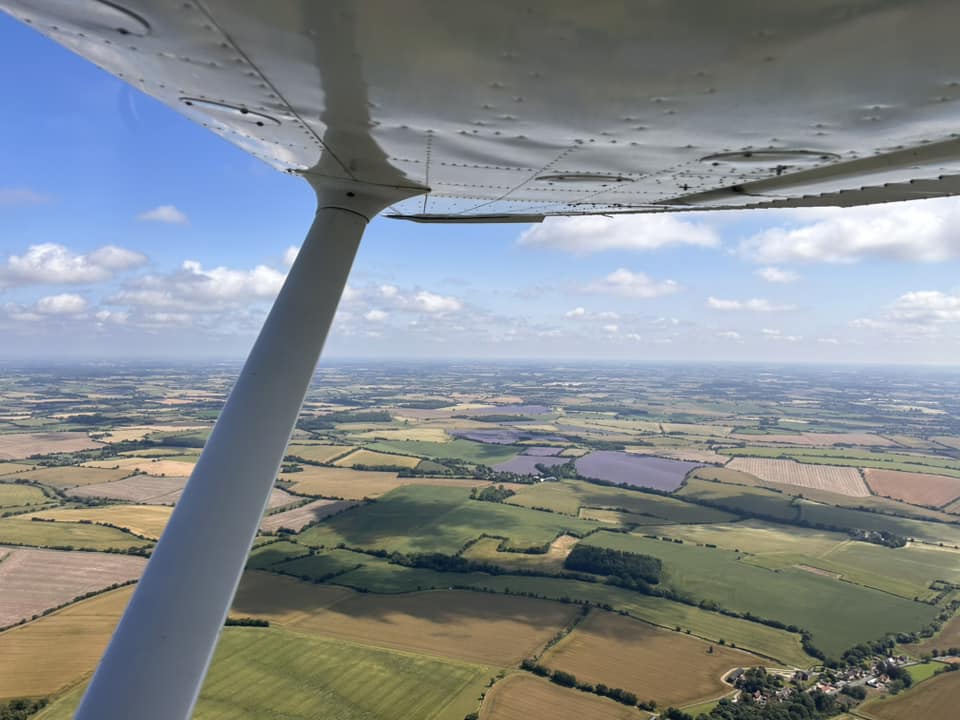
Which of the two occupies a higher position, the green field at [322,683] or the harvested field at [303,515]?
the harvested field at [303,515]

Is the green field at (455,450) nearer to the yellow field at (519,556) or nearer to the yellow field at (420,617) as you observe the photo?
the yellow field at (519,556)

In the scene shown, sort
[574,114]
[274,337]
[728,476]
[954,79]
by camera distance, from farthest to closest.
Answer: [728,476] → [274,337] → [574,114] → [954,79]

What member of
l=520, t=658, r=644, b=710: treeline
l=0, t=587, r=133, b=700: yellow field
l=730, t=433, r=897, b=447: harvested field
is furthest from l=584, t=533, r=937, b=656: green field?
l=730, t=433, r=897, b=447: harvested field

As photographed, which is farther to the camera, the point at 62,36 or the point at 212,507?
the point at 212,507

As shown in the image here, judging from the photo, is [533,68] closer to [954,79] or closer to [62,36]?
[954,79]

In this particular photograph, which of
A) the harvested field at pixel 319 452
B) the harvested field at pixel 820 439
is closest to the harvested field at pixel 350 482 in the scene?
the harvested field at pixel 319 452

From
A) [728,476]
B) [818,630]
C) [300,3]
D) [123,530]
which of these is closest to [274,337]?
[300,3]
